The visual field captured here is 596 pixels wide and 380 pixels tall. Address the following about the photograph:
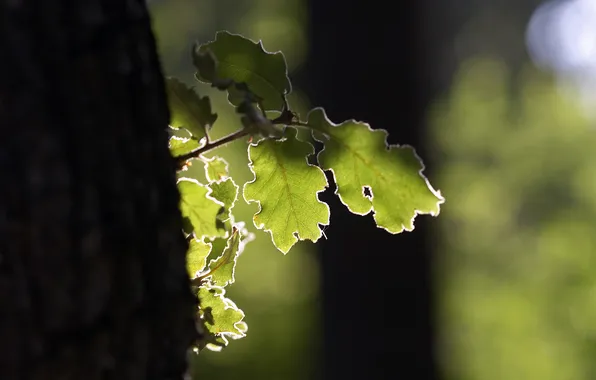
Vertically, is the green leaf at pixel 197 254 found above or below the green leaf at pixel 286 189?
below

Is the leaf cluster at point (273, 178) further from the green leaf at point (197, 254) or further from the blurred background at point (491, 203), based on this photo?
the blurred background at point (491, 203)

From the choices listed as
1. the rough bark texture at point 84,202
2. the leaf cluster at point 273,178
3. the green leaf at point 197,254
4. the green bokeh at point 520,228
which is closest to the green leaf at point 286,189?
the leaf cluster at point 273,178

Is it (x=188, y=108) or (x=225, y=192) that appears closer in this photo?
(x=188, y=108)

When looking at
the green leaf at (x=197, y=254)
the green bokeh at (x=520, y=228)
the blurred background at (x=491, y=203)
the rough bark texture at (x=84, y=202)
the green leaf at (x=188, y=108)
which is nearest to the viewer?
the rough bark texture at (x=84, y=202)

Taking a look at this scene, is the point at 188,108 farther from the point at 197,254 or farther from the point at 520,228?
the point at 520,228

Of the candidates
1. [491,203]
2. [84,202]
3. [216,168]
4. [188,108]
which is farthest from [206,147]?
[491,203]

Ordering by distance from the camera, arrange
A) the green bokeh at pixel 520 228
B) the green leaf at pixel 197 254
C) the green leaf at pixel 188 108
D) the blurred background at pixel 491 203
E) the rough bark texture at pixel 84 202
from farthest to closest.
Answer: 1. the green bokeh at pixel 520 228
2. the blurred background at pixel 491 203
3. the green leaf at pixel 197 254
4. the green leaf at pixel 188 108
5. the rough bark texture at pixel 84 202
